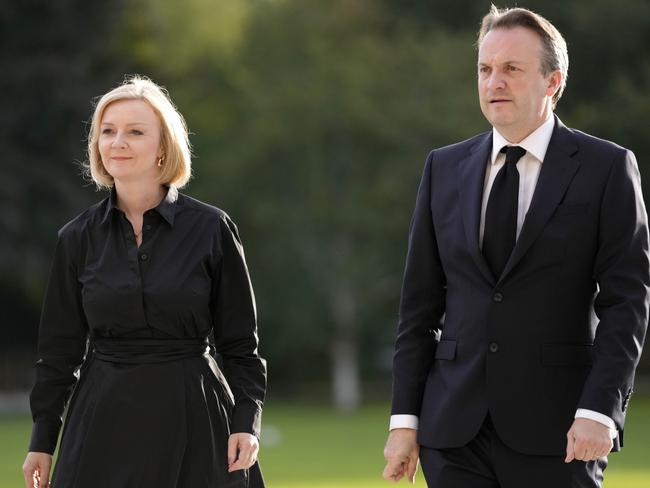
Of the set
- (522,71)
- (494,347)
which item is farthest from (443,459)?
(522,71)

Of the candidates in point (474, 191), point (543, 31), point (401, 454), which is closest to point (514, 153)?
point (474, 191)

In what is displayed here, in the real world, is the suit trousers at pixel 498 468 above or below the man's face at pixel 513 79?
below

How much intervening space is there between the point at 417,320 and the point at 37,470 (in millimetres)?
1376

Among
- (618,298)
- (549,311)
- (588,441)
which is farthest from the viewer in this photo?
(549,311)

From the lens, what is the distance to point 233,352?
4.79m

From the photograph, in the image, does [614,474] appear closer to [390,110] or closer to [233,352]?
[233,352]

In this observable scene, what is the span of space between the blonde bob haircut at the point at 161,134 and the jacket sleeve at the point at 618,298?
147 cm

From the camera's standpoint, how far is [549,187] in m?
4.31

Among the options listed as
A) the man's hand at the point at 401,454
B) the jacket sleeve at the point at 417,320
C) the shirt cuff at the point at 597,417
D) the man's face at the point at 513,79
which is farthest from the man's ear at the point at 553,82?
the man's hand at the point at 401,454

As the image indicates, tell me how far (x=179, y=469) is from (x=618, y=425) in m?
1.46

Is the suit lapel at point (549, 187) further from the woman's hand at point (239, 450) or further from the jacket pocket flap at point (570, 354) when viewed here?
the woman's hand at point (239, 450)

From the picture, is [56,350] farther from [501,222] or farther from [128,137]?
[501,222]

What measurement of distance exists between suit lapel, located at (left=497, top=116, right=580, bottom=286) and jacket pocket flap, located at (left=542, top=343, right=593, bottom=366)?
267 millimetres

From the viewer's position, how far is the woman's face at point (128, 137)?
4.71 m
